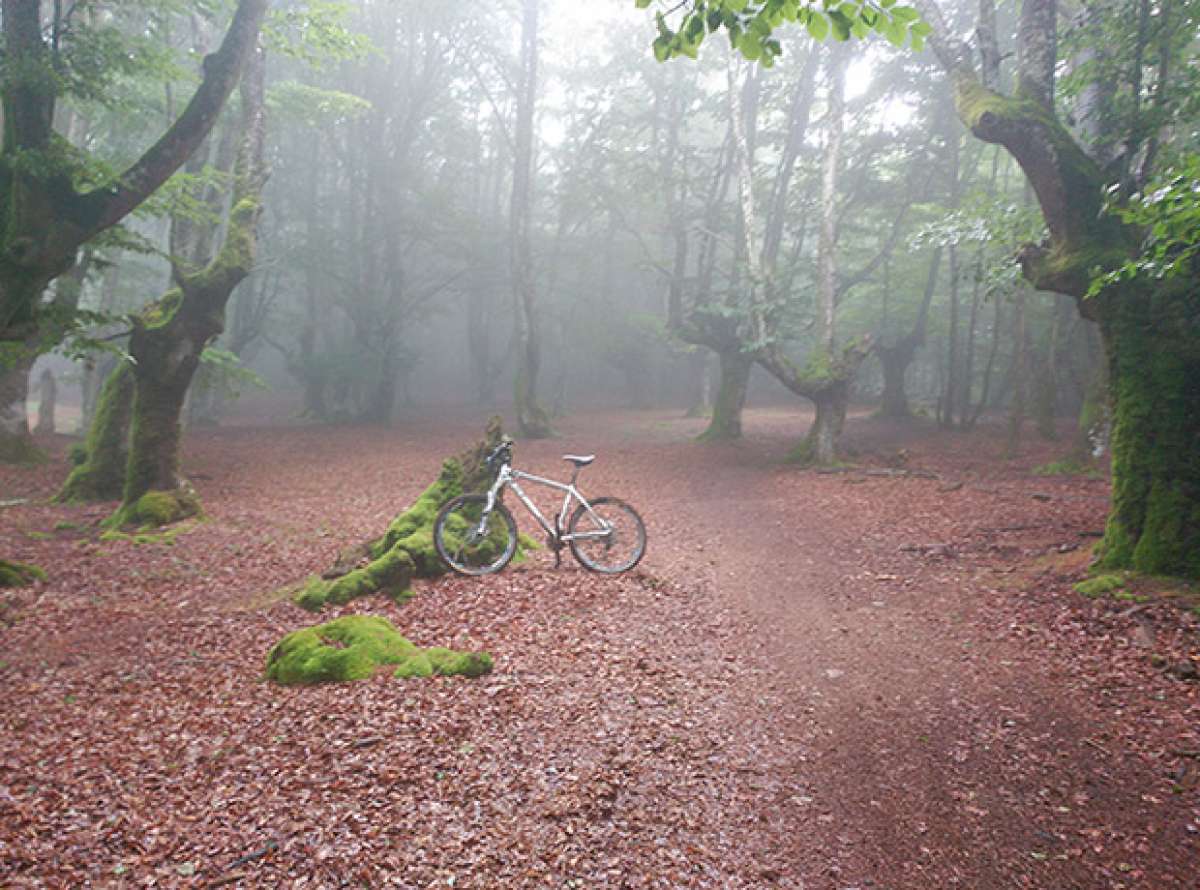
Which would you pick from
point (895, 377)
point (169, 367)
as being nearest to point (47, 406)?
point (169, 367)

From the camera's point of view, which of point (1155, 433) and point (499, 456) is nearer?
point (1155, 433)

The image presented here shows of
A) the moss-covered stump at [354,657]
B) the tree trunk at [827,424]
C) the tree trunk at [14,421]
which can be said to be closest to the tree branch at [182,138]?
the moss-covered stump at [354,657]

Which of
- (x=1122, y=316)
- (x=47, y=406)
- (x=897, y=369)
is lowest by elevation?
(x=47, y=406)

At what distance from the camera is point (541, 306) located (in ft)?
117

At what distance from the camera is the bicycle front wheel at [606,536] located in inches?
298

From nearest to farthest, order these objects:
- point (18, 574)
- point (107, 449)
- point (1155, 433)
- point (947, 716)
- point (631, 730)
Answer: point (631, 730), point (947, 716), point (1155, 433), point (18, 574), point (107, 449)

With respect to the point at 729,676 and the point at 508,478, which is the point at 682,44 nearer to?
the point at 729,676

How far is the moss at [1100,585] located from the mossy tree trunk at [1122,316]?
0.27 m

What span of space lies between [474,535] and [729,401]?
13.5 meters

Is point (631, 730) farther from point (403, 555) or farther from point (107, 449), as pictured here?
point (107, 449)

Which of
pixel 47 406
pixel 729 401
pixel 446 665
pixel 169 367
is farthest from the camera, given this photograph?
pixel 47 406

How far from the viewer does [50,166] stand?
634 centimetres

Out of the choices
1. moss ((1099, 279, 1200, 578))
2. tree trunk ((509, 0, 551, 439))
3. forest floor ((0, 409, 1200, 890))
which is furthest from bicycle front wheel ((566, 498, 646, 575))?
tree trunk ((509, 0, 551, 439))

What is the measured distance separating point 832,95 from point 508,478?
12687 mm
